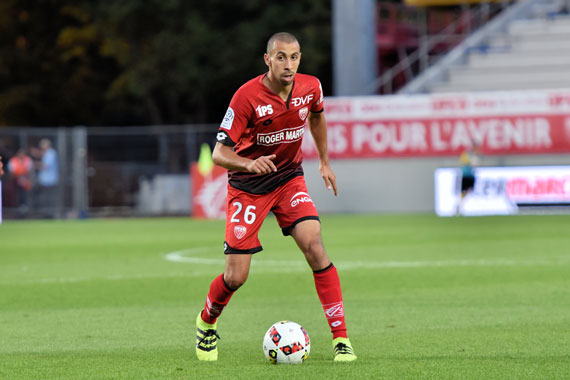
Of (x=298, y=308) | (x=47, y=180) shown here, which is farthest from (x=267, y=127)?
(x=47, y=180)

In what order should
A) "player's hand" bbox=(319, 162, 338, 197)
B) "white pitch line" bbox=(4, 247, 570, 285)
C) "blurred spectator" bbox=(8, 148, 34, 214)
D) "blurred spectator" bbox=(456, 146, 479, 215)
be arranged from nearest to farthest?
"player's hand" bbox=(319, 162, 338, 197), "white pitch line" bbox=(4, 247, 570, 285), "blurred spectator" bbox=(456, 146, 479, 215), "blurred spectator" bbox=(8, 148, 34, 214)

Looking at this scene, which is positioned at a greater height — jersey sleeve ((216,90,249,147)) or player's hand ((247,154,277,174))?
jersey sleeve ((216,90,249,147))

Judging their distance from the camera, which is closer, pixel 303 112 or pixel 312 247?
pixel 312 247

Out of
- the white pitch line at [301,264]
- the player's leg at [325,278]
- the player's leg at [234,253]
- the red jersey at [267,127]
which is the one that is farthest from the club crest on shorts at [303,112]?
the white pitch line at [301,264]

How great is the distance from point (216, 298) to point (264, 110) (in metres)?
1.39

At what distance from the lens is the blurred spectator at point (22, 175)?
33.3m

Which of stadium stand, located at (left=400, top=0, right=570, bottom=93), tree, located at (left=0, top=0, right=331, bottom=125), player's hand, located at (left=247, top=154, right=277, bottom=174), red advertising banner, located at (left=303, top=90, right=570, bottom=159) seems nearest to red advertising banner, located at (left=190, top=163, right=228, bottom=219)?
red advertising banner, located at (left=303, top=90, right=570, bottom=159)

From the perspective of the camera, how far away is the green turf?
23.5 ft

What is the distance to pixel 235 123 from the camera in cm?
738

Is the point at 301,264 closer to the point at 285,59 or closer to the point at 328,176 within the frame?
the point at 328,176

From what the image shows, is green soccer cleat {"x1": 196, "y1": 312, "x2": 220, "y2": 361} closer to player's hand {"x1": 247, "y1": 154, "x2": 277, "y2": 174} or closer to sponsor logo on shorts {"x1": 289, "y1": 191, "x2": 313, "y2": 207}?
sponsor logo on shorts {"x1": 289, "y1": 191, "x2": 313, "y2": 207}

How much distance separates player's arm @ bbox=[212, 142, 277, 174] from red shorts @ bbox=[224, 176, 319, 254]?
0.35m

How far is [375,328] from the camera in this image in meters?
9.18

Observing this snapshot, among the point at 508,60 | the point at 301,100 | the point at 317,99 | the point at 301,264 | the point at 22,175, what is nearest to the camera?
the point at 301,100
